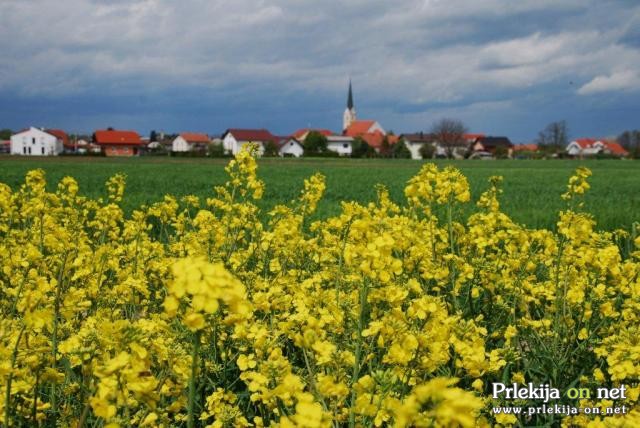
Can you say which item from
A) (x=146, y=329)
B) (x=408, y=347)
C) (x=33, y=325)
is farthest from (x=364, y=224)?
(x=33, y=325)

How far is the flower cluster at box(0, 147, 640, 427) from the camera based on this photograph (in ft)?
5.94

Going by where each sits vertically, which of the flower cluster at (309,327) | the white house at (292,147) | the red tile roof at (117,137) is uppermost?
the red tile roof at (117,137)

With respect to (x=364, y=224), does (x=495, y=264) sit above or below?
below

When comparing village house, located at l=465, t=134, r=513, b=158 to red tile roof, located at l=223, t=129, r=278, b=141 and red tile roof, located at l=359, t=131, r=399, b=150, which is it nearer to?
red tile roof, located at l=359, t=131, r=399, b=150

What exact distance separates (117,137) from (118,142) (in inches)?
72.1

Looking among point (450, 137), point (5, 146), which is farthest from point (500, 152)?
point (5, 146)

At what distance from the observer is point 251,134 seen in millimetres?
107375

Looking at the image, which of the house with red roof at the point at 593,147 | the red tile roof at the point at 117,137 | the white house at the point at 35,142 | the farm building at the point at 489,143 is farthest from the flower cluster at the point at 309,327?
the house with red roof at the point at 593,147

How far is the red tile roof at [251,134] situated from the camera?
10549 cm

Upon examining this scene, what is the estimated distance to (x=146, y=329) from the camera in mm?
2350

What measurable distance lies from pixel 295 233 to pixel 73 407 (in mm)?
2355

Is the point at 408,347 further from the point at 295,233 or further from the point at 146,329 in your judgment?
the point at 295,233

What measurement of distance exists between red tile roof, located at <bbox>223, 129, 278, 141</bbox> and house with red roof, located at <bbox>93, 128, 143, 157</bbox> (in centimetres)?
1677

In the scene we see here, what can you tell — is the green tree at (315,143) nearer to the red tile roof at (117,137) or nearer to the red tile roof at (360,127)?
the red tile roof at (117,137)
